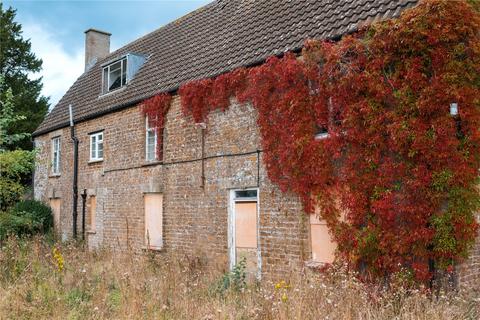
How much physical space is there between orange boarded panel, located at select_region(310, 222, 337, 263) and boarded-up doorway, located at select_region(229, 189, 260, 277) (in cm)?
173

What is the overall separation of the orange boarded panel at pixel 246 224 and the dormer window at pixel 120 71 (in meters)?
7.92

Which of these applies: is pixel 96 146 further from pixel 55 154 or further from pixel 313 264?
pixel 313 264

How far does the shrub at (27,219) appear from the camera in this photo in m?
18.7

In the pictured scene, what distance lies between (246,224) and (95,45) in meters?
17.0

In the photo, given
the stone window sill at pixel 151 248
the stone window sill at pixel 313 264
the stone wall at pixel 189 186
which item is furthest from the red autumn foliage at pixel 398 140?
the stone window sill at pixel 151 248

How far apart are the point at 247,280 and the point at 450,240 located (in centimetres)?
517

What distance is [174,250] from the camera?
14.0 meters

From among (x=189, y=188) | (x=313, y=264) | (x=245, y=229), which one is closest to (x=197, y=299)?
(x=313, y=264)

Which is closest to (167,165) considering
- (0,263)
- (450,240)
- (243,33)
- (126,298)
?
(243,33)

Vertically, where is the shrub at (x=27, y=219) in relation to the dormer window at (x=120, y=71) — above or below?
below

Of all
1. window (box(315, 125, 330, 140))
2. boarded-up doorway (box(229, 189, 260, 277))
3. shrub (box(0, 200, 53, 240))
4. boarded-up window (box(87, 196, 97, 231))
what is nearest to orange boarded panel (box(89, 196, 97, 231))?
boarded-up window (box(87, 196, 97, 231))

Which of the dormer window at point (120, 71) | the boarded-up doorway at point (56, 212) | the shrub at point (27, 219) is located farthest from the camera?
the boarded-up doorway at point (56, 212)

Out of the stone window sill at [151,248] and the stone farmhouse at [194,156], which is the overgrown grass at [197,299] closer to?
the stone farmhouse at [194,156]

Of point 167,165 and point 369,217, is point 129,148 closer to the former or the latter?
point 167,165
